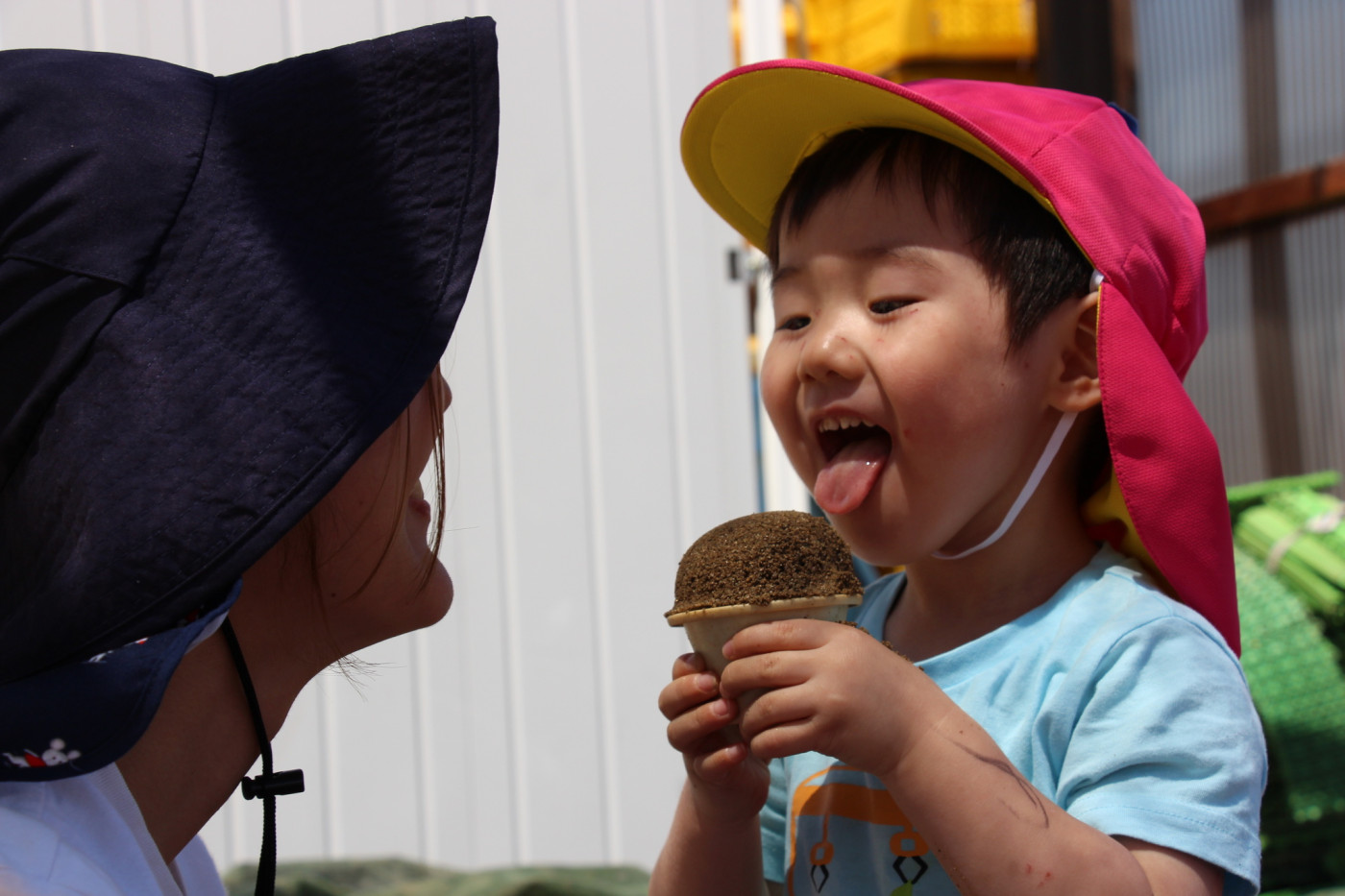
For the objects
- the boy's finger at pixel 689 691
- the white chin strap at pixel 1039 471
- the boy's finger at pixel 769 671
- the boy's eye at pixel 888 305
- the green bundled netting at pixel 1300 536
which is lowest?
the green bundled netting at pixel 1300 536

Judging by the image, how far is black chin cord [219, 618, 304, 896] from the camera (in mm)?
1188

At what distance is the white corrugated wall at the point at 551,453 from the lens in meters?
3.29

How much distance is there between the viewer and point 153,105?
42.6 inches

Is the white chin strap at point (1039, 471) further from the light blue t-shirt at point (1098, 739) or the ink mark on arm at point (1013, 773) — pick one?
the ink mark on arm at point (1013, 773)

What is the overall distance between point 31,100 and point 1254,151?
4.92 meters

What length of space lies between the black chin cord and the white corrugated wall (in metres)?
2.02

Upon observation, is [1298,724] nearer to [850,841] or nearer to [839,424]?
[850,841]

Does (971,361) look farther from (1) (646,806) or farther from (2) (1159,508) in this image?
(1) (646,806)

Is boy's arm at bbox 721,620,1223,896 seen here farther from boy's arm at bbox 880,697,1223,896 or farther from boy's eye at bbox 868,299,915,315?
boy's eye at bbox 868,299,915,315

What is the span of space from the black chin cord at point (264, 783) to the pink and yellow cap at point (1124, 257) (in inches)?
41.1

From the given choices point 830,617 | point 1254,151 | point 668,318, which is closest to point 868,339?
point 830,617

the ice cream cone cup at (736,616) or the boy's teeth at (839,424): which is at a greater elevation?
the boy's teeth at (839,424)

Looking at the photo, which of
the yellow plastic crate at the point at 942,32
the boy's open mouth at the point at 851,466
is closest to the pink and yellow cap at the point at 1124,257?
the boy's open mouth at the point at 851,466

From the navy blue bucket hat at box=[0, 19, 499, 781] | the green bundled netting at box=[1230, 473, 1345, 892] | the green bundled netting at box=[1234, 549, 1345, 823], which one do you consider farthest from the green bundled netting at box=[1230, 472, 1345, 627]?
the navy blue bucket hat at box=[0, 19, 499, 781]
